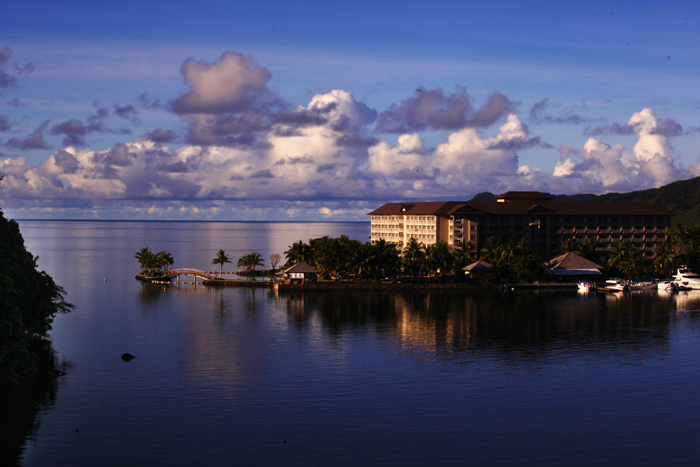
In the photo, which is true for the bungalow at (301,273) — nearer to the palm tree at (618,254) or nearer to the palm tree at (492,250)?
the palm tree at (492,250)

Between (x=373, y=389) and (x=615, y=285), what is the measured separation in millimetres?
79610

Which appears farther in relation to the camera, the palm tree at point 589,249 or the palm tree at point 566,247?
the palm tree at point 566,247

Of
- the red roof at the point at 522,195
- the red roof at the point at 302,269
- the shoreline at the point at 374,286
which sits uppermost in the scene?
the red roof at the point at 522,195

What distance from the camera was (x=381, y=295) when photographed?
104 meters

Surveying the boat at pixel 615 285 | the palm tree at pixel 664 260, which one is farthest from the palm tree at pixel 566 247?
the palm tree at pixel 664 260

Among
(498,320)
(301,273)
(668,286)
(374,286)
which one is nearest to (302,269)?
(301,273)

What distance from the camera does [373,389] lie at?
46125mm

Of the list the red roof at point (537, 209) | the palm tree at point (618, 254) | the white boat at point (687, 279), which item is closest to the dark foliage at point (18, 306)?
the red roof at point (537, 209)

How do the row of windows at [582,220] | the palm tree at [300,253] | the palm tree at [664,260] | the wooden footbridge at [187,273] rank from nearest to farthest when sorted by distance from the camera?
the palm tree at [300,253], the palm tree at [664,260], the wooden footbridge at [187,273], the row of windows at [582,220]

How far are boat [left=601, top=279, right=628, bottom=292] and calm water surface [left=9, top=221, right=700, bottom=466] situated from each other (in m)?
26.0

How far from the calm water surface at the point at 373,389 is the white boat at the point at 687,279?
33.5m

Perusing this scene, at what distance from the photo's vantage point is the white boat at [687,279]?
115m

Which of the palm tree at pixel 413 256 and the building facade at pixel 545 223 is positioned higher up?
the building facade at pixel 545 223

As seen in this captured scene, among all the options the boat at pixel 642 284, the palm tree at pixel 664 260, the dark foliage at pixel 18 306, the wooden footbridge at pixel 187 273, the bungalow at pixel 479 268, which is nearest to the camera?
the dark foliage at pixel 18 306
